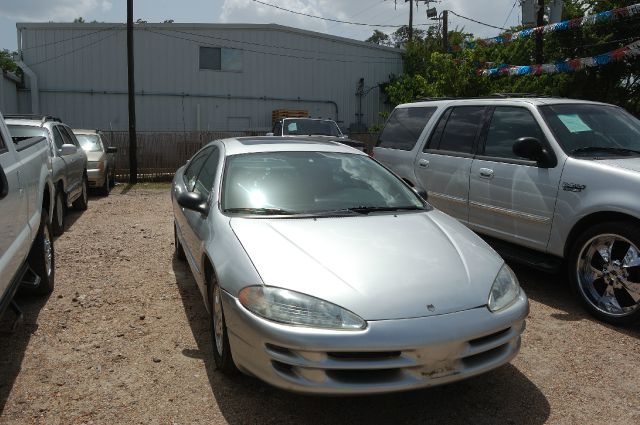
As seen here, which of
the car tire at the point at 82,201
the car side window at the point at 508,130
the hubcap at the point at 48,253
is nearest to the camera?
the hubcap at the point at 48,253

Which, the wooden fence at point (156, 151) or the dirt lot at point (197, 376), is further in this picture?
the wooden fence at point (156, 151)

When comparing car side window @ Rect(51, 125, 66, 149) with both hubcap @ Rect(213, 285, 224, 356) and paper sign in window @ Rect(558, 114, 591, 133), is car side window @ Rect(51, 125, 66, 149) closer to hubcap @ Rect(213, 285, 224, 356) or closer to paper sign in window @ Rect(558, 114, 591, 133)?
hubcap @ Rect(213, 285, 224, 356)

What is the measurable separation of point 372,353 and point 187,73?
22249mm

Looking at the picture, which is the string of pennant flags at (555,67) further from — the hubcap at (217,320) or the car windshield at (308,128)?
the hubcap at (217,320)

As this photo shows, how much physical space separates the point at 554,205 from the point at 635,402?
1946 millimetres

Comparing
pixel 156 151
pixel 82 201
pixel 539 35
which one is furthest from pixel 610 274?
pixel 156 151

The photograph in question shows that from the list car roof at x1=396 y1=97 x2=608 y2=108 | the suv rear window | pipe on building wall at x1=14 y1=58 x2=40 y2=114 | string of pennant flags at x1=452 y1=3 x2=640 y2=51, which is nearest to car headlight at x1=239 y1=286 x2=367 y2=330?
car roof at x1=396 y1=97 x2=608 y2=108

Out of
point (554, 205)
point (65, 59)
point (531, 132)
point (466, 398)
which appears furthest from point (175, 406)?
point (65, 59)

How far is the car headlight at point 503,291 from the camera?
121 inches

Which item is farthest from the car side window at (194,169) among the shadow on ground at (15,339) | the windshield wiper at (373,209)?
the windshield wiper at (373,209)

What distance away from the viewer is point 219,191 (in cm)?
405

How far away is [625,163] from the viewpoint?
4605 millimetres

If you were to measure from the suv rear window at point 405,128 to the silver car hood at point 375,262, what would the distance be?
308 cm

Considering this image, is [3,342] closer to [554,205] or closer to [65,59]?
[554,205]
